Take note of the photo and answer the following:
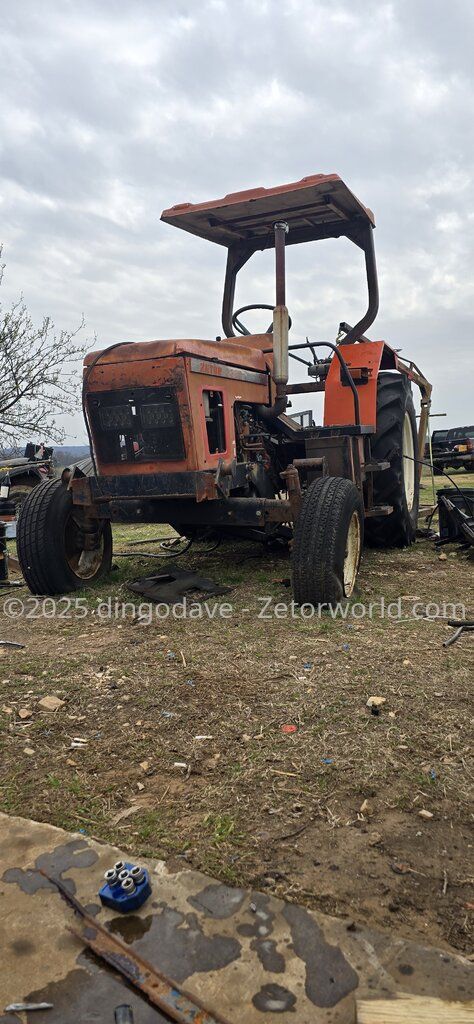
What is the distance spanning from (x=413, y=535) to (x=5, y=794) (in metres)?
5.17

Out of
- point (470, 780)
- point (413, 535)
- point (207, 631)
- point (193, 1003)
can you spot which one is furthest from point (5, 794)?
point (413, 535)

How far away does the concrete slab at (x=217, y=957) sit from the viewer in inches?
57.6

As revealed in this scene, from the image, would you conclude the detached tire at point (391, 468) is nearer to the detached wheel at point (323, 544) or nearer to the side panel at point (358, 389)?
the side panel at point (358, 389)

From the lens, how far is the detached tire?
6.20 meters

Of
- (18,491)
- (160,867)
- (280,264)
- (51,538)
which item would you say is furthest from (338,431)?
(18,491)

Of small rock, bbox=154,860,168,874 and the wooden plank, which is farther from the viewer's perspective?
small rock, bbox=154,860,168,874

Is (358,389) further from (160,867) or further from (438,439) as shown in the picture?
(438,439)

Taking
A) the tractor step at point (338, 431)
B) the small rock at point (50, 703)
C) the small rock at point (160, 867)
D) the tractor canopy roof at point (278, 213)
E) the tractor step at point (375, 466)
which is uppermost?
the tractor canopy roof at point (278, 213)

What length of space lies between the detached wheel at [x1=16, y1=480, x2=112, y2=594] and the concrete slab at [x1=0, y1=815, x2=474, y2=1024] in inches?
130

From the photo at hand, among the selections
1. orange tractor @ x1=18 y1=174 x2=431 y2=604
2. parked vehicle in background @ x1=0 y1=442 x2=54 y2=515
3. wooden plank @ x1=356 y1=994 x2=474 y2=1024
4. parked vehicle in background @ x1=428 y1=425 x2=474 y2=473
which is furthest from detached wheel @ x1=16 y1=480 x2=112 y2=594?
parked vehicle in background @ x1=428 y1=425 x2=474 y2=473

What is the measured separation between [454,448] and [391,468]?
1403 centimetres

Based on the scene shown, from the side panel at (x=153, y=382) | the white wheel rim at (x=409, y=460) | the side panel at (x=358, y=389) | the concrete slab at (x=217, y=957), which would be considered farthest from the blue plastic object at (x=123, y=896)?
the white wheel rim at (x=409, y=460)

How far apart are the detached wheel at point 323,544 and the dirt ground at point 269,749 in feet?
0.62

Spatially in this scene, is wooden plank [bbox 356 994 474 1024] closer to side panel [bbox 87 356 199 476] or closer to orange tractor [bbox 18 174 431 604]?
orange tractor [bbox 18 174 431 604]
